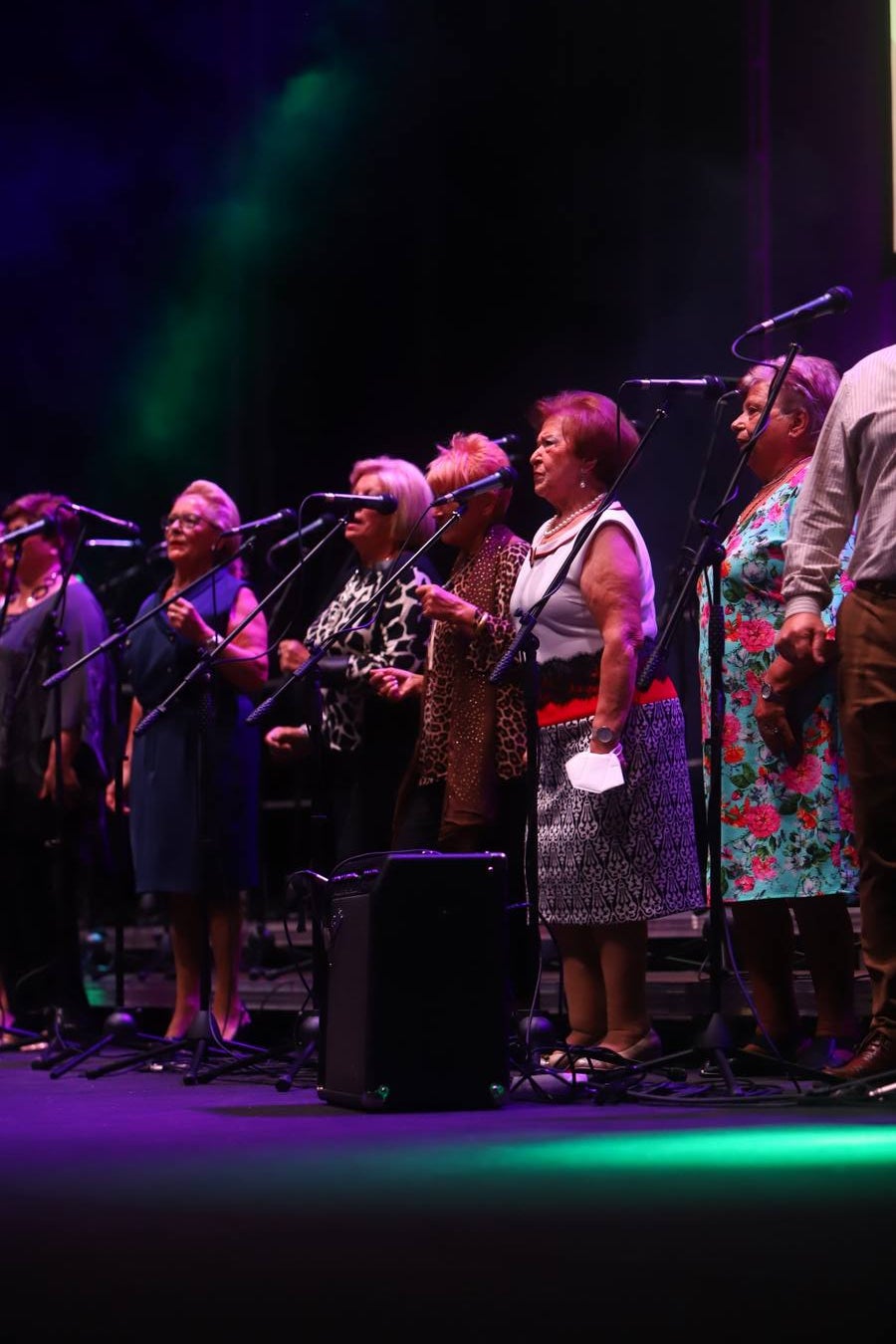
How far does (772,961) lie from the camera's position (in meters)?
3.52

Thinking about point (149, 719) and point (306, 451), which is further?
point (306, 451)

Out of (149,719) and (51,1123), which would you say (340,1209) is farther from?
(149,719)

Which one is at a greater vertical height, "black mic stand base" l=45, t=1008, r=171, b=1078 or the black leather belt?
the black leather belt

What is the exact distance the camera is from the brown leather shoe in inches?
116

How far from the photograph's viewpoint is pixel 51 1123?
2949mm

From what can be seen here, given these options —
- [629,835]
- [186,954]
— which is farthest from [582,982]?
[186,954]

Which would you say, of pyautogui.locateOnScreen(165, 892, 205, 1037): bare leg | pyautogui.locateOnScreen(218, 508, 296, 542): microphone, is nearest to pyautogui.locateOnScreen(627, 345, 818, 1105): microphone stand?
pyautogui.locateOnScreen(218, 508, 296, 542): microphone

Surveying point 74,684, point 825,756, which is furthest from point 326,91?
point 825,756

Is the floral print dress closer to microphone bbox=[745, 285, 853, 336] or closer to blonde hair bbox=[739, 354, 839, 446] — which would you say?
blonde hair bbox=[739, 354, 839, 446]

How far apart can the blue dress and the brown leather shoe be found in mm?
1971

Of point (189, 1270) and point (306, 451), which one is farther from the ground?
point (306, 451)

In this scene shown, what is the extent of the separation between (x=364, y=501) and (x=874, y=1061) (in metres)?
1.94

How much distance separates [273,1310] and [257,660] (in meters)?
3.22

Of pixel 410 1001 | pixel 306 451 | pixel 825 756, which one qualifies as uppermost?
pixel 306 451
